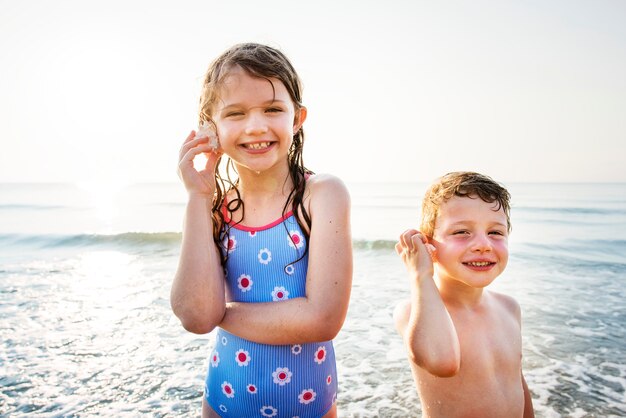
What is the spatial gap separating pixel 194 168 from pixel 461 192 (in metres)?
1.41

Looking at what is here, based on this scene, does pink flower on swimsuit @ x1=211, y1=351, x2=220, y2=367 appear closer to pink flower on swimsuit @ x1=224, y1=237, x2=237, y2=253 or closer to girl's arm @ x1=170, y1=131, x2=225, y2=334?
girl's arm @ x1=170, y1=131, x2=225, y2=334

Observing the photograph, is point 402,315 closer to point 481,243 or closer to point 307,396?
point 481,243

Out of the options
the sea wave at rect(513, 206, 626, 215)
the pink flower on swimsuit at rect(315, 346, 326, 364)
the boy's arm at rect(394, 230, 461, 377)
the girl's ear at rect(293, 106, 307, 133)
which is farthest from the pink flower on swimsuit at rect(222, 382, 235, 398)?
the sea wave at rect(513, 206, 626, 215)

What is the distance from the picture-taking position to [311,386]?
216 cm

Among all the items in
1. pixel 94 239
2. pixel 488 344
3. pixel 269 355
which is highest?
pixel 269 355

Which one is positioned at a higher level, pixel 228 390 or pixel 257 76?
pixel 257 76

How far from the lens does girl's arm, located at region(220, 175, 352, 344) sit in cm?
197

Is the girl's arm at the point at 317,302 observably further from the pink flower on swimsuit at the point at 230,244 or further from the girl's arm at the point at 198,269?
the pink flower on swimsuit at the point at 230,244

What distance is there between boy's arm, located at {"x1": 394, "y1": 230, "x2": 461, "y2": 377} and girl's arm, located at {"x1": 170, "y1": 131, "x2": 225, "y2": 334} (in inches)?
37.1

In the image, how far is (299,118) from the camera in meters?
2.38

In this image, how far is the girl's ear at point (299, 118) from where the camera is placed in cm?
236

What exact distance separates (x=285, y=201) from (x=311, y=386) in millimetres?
885

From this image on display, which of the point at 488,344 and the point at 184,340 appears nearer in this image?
the point at 488,344

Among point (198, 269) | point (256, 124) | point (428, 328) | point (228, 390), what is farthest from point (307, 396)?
point (256, 124)
